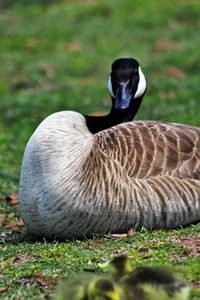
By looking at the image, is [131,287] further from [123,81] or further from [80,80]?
[80,80]

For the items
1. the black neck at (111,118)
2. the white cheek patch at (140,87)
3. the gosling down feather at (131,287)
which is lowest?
the gosling down feather at (131,287)

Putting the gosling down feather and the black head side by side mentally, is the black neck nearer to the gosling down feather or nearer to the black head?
the black head

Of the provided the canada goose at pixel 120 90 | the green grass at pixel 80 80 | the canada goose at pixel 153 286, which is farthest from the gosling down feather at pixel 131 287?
the canada goose at pixel 120 90

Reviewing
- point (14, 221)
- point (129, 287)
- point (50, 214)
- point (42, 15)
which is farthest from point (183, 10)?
point (129, 287)

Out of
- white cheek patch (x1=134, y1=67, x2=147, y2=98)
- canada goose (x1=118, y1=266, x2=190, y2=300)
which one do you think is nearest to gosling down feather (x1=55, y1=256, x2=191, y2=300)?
canada goose (x1=118, y1=266, x2=190, y2=300)

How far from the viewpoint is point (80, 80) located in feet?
55.7

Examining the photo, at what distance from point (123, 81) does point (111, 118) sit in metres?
0.43

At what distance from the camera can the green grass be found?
20.8ft

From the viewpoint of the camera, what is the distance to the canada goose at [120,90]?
8.05 meters

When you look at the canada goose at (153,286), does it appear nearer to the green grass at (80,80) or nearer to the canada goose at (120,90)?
the green grass at (80,80)

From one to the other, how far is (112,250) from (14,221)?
247cm

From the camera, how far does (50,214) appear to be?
7211 mm

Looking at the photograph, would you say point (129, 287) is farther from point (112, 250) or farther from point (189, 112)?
point (189, 112)

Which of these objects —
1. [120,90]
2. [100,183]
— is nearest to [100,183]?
[100,183]
